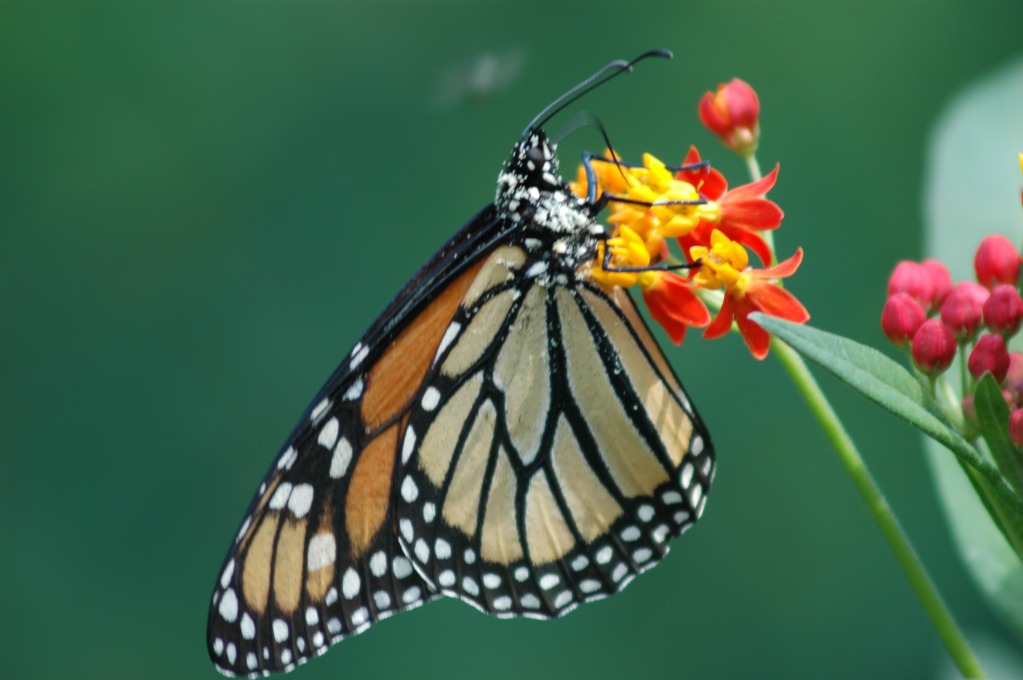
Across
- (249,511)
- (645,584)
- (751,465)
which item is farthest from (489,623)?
(249,511)

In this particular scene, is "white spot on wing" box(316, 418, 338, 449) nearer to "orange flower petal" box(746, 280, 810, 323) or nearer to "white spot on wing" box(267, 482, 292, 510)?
"white spot on wing" box(267, 482, 292, 510)

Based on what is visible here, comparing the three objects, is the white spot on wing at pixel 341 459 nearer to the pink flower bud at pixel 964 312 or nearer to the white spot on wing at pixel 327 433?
the white spot on wing at pixel 327 433

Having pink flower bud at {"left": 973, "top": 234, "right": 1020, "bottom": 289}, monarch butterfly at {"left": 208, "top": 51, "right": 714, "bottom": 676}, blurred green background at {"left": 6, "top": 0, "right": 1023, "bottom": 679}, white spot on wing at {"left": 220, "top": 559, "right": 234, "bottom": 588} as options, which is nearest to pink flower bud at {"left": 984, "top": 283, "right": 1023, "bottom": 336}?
pink flower bud at {"left": 973, "top": 234, "right": 1020, "bottom": 289}

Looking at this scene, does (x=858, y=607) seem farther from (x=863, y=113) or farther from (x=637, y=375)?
(x=637, y=375)

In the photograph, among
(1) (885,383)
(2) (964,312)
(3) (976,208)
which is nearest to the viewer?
(1) (885,383)

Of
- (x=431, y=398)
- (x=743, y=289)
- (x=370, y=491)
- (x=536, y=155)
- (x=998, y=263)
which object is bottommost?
(x=998, y=263)

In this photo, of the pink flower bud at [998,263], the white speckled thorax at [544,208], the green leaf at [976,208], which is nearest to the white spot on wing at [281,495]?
the white speckled thorax at [544,208]

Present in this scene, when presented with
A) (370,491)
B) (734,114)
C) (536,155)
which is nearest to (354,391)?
(370,491)

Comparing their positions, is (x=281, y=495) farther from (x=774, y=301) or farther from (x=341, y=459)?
(x=774, y=301)
